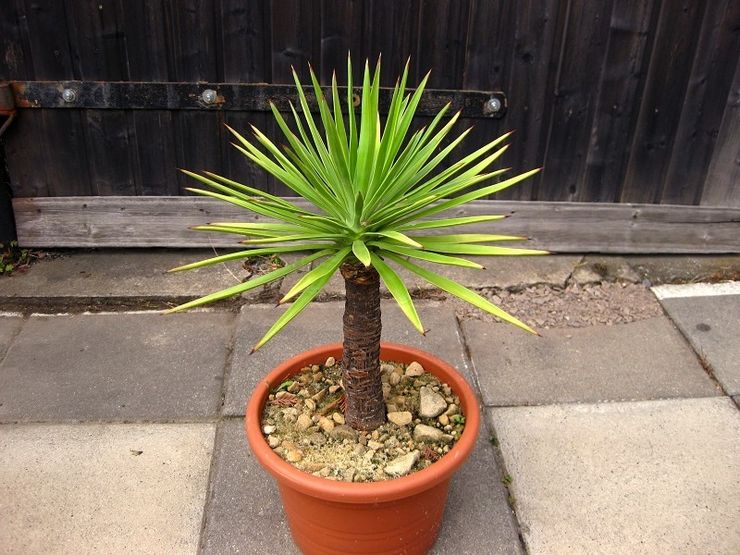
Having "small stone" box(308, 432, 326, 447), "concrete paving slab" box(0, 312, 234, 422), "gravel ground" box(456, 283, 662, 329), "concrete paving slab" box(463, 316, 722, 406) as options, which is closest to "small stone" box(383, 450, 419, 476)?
"small stone" box(308, 432, 326, 447)

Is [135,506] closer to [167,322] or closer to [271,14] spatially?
[167,322]

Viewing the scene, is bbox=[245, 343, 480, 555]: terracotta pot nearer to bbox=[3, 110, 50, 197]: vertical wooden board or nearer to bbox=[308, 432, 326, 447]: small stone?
bbox=[308, 432, 326, 447]: small stone

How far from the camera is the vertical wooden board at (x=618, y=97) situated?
3.64 m

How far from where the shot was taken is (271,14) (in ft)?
11.8

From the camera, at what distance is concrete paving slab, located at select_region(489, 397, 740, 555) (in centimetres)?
233

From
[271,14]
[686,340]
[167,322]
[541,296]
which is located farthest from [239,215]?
[686,340]

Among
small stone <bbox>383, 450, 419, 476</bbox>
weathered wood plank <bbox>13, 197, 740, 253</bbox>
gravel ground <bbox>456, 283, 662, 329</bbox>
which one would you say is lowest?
gravel ground <bbox>456, 283, 662, 329</bbox>

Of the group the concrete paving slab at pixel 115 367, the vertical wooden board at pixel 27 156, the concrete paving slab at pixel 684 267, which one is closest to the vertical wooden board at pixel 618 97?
the concrete paving slab at pixel 684 267

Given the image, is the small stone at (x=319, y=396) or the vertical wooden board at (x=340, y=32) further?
the vertical wooden board at (x=340, y=32)

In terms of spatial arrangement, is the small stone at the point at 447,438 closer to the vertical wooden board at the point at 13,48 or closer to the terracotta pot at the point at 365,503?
the terracotta pot at the point at 365,503

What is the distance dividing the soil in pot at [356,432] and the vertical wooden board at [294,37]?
6.21 ft

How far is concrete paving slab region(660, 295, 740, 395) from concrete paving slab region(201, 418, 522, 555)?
1282 mm

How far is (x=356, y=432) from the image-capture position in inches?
88.2

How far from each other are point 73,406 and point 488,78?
8.68 ft
